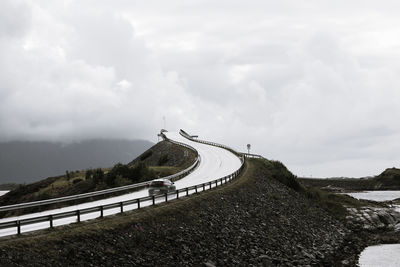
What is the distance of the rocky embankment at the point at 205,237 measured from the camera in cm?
2338

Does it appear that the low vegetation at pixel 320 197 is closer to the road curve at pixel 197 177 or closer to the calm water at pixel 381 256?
the road curve at pixel 197 177

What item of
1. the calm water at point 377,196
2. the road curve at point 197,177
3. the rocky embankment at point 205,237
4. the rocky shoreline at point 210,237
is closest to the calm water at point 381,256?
the rocky shoreline at point 210,237

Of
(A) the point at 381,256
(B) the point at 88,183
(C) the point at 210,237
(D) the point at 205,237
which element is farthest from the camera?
(B) the point at 88,183

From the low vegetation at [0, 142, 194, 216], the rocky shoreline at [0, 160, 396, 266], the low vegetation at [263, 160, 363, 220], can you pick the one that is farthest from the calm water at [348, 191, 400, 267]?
the low vegetation at [0, 142, 194, 216]

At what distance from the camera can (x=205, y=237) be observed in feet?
109

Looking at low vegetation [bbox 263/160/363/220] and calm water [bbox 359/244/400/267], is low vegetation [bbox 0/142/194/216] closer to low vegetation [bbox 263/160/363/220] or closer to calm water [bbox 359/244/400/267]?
low vegetation [bbox 263/160/363/220]

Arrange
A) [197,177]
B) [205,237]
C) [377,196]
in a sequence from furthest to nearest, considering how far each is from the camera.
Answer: [377,196], [197,177], [205,237]

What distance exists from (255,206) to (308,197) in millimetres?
20984

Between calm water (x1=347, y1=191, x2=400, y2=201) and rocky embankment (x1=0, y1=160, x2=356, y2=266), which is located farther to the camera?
calm water (x1=347, y1=191, x2=400, y2=201)

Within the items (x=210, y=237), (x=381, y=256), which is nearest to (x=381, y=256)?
(x=381, y=256)

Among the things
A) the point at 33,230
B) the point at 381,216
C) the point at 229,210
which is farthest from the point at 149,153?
the point at 33,230

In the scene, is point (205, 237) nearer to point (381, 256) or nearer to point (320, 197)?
point (381, 256)

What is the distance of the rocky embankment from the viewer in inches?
920

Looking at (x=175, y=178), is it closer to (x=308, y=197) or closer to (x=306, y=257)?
(x=308, y=197)
